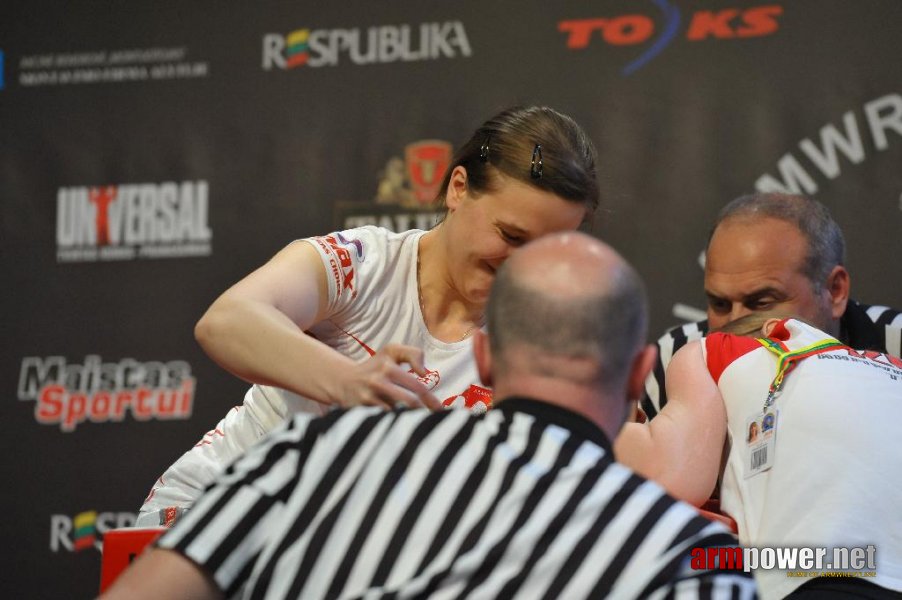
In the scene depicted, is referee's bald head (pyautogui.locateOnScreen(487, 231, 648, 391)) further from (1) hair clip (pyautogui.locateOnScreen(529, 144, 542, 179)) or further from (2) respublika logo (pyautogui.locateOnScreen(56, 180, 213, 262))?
(2) respublika logo (pyautogui.locateOnScreen(56, 180, 213, 262))

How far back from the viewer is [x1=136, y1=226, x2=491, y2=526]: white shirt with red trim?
82.7 inches

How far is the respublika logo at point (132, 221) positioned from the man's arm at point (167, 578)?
2645 millimetres

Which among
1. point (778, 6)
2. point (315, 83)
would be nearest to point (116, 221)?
point (315, 83)

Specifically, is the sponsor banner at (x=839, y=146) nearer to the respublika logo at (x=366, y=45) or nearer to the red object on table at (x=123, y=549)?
the respublika logo at (x=366, y=45)

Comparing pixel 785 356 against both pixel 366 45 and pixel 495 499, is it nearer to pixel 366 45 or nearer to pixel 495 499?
pixel 495 499

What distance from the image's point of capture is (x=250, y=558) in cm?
117

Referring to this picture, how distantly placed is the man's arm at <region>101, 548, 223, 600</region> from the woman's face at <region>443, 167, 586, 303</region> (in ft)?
3.38

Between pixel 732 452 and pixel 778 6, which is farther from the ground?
pixel 778 6

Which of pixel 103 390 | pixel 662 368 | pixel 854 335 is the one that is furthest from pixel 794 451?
pixel 103 390

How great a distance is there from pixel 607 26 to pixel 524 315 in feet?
8.44

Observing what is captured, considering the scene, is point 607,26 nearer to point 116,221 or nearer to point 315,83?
point 315,83

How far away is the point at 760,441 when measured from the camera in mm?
1991

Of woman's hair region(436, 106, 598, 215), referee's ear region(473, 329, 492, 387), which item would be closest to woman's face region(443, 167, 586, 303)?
woman's hair region(436, 106, 598, 215)

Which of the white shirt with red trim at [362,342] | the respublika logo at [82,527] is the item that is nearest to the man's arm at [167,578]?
the white shirt with red trim at [362,342]
